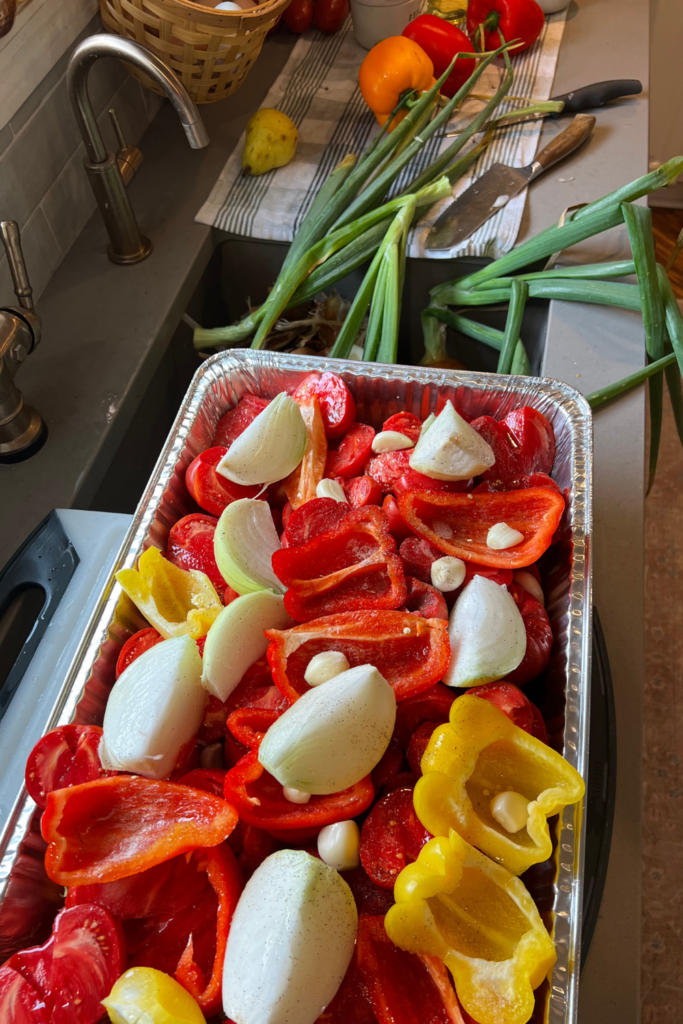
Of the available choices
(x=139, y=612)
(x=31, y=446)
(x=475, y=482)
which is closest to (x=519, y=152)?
(x=475, y=482)

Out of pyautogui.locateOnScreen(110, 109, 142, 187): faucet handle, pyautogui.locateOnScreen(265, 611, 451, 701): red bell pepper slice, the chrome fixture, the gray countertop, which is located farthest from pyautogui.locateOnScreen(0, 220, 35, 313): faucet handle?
pyautogui.locateOnScreen(265, 611, 451, 701): red bell pepper slice

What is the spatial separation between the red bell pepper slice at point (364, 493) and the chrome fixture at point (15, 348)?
47cm

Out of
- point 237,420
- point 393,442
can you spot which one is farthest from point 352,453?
point 237,420

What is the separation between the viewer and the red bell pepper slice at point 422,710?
1.79 feet

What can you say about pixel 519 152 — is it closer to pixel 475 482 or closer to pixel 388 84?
pixel 388 84

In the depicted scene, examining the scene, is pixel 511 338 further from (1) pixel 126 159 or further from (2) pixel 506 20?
(2) pixel 506 20

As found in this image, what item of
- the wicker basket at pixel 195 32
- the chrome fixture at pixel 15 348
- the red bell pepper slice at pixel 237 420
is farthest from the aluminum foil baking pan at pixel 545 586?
the wicker basket at pixel 195 32

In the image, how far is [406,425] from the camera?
2.45 ft

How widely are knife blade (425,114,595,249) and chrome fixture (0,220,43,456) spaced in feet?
2.08

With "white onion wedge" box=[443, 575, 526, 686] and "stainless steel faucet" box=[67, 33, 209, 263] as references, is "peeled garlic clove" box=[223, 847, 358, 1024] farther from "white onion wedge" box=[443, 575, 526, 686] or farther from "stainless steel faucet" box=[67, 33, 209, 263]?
"stainless steel faucet" box=[67, 33, 209, 263]

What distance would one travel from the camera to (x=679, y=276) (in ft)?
7.04

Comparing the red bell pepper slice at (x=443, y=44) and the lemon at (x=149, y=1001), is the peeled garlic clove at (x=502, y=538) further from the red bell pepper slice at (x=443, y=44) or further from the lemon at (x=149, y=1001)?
the red bell pepper slice at (x=443, y=44)

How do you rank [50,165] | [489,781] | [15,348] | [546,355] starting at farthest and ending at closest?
[50,165], [546,355], [15,348], [489,781]

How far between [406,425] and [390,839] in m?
0.42
